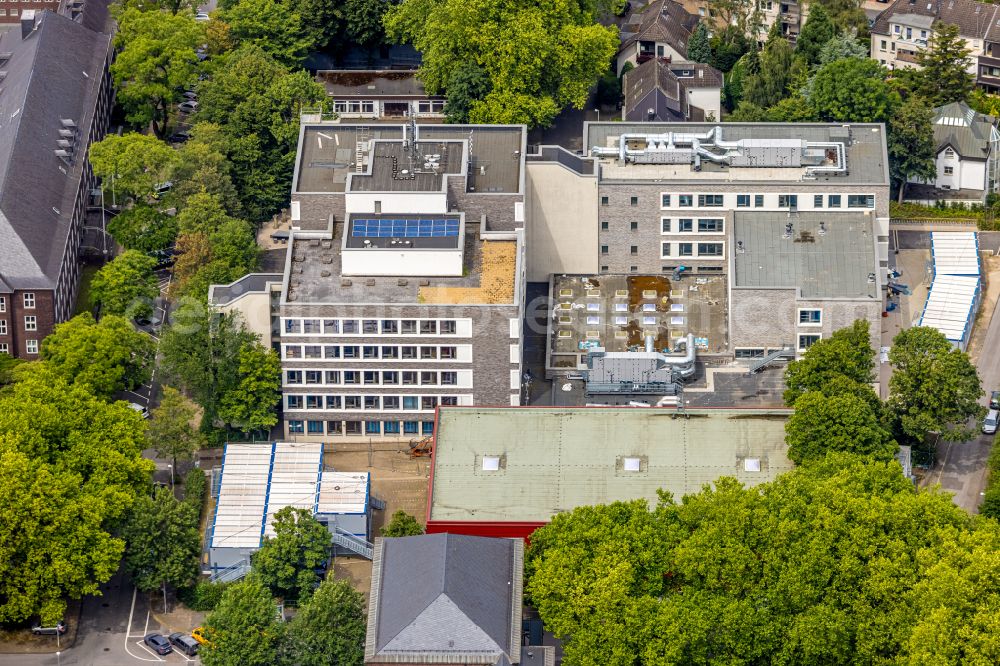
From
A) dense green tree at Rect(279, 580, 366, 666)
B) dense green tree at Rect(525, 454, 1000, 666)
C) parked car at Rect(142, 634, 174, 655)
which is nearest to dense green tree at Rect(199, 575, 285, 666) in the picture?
dense green tree at Rect(279, 580, 366, 666)

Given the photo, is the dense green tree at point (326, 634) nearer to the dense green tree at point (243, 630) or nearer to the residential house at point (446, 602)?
the dense green tree at point (243, 630)

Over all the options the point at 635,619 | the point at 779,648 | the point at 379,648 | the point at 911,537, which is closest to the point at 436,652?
the point at 379,648

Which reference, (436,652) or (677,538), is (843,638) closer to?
(677,538)

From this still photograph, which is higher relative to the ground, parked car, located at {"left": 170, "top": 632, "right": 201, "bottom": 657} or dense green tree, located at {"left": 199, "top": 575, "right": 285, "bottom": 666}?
dense green tree, located at {"left": 199, "top": 575, "right": 285, "bottom": 666}

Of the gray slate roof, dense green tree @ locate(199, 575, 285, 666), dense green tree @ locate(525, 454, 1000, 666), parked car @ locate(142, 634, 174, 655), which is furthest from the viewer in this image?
parked car @ locate(142, 634, 174, 655)

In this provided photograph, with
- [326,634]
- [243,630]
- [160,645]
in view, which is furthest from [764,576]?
[160,645]

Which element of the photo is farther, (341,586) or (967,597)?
(341,586)

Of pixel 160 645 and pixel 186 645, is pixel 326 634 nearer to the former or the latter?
pixel 186 645

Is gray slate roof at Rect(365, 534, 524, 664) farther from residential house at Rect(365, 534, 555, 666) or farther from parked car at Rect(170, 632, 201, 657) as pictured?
parked car at Rect(170, 632, 201, 657)
